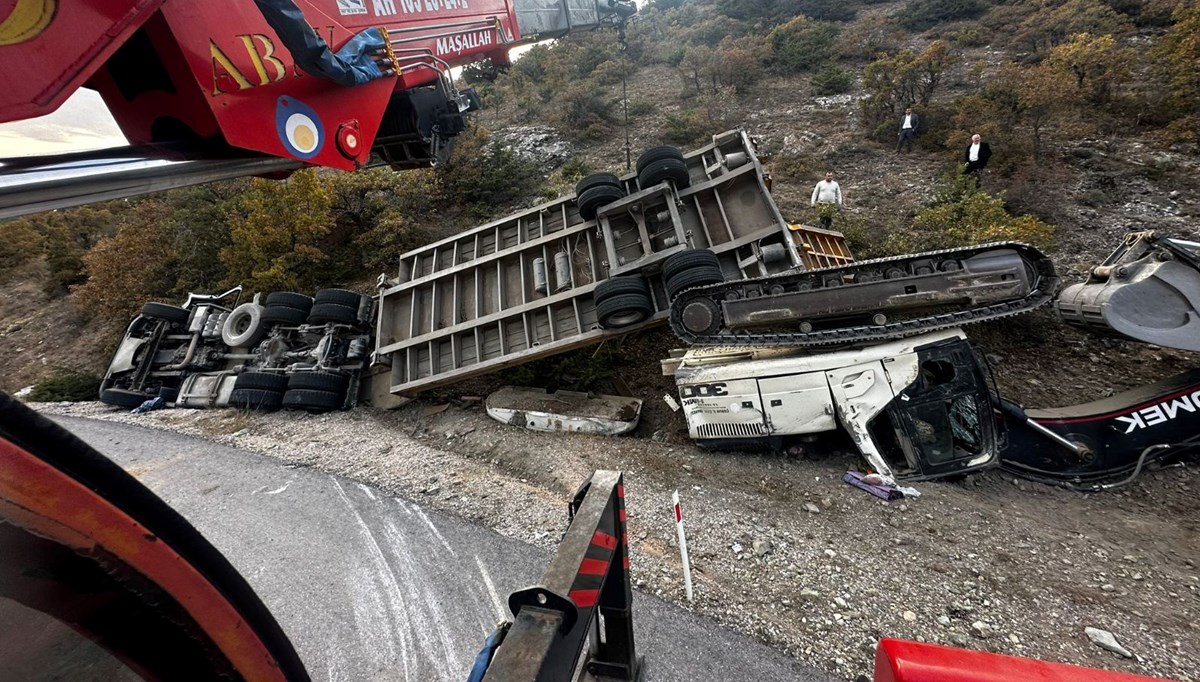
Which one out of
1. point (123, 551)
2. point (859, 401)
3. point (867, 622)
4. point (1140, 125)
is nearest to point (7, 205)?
point (123, 551)

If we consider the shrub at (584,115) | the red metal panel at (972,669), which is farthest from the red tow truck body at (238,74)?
the shrub at (584,115)

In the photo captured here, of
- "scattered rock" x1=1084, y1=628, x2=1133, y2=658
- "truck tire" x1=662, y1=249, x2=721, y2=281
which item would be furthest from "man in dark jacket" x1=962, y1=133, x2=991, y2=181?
"scattered rock" x1=1084, y1=628, x2=1133, y2=658

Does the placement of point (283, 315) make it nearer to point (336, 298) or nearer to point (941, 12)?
point (336, 298)

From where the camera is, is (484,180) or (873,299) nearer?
(873,299)

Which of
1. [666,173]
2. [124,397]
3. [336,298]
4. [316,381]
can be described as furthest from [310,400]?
[666,173]

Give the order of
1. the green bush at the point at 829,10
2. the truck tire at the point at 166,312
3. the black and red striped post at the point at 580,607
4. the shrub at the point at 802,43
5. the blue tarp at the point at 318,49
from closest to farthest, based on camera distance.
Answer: the black and red striped post at the point at 580,607 < the blue tarp at the point at 318,49 < the truck tire at the point at 166,312 < the shrub at the point at 802,43 < the green bush at the point at 829,10

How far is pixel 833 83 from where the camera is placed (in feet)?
47.1

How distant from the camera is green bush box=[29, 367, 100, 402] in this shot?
920 cm

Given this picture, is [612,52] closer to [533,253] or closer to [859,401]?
[533,253]

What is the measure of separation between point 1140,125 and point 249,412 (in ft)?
55.8

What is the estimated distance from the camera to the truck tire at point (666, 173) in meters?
6.34

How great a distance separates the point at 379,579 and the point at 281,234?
31.2 feet

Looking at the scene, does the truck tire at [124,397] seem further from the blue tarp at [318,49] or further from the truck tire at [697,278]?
the truck tire at [697,278]

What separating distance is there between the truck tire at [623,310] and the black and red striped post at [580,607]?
11.5 ft
